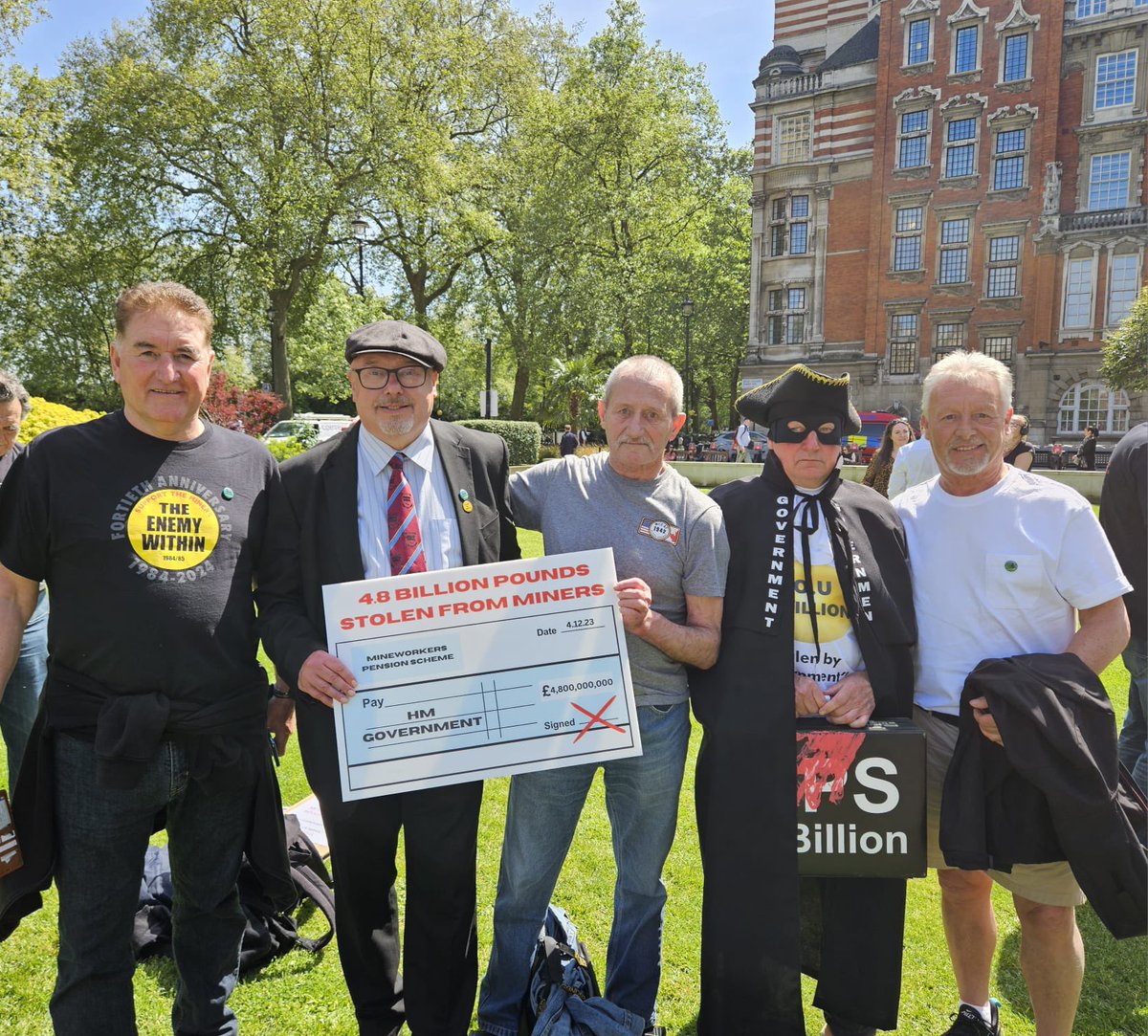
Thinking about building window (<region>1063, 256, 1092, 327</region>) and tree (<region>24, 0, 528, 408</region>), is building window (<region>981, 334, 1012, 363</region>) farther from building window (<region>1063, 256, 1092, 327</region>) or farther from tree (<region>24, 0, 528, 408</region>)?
tree (<region>24, 0, 528, 408</region>)

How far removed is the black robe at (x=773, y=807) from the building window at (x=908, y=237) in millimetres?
42217

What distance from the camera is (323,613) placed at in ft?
9.32

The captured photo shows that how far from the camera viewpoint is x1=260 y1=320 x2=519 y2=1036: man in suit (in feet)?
9.31

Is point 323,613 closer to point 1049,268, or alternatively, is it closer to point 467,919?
point 467,919

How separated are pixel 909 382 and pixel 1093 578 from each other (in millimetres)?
40267

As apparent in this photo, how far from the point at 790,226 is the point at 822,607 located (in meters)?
43.7

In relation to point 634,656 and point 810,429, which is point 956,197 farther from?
point 634,656

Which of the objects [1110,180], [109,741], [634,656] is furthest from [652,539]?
[1110,180]

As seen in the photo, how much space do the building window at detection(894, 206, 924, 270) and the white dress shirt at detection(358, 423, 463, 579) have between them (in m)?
42.7

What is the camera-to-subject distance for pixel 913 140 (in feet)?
130

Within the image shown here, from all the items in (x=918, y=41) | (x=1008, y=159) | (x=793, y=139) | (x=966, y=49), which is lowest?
(x=1008, y=159)

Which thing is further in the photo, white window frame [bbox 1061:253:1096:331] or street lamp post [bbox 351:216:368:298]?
white window frame [bbox 1061:253:1096:331]

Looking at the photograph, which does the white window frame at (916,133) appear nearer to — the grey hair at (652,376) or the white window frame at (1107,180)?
the white window frame at (1107,180)

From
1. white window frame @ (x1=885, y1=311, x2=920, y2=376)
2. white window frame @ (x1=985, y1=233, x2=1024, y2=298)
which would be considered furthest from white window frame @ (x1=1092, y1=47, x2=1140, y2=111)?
white window frame @ (x1=885, y1=311, x2=920, y2=376)
